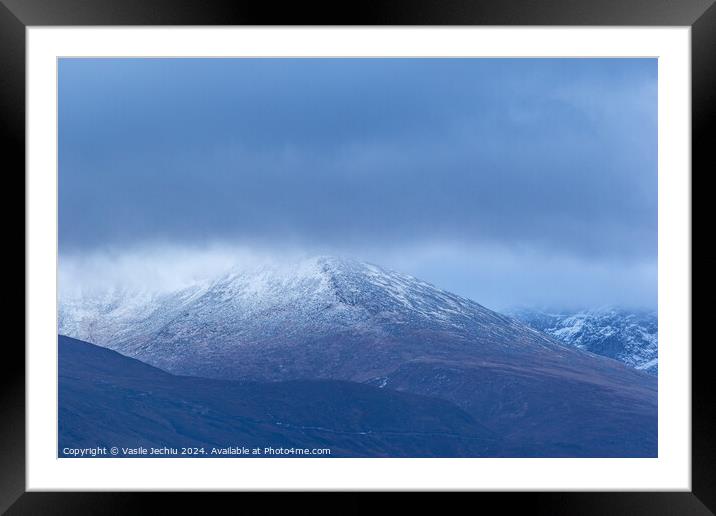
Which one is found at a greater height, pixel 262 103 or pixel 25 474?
pixel 262 103

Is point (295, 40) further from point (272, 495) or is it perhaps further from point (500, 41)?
point (272, 495)

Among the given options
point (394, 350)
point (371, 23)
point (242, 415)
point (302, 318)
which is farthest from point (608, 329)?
point (371, 23)

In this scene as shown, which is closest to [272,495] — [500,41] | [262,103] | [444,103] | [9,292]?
[9,292]

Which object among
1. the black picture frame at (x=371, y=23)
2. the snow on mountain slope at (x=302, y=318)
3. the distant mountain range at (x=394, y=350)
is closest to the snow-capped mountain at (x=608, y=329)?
the distant mountain range at (x=394, y=350)

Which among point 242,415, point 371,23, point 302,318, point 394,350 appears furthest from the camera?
point 394,350

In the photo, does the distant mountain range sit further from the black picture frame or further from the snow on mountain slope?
the black picture frame

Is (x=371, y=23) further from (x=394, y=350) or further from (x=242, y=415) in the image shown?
(x=394, y=350)

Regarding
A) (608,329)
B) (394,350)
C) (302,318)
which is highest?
(302,318)
